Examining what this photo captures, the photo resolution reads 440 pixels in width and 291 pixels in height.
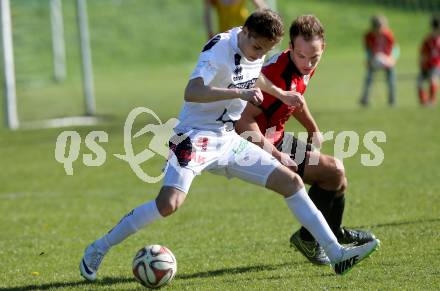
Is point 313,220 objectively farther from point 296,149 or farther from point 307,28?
point 307,28

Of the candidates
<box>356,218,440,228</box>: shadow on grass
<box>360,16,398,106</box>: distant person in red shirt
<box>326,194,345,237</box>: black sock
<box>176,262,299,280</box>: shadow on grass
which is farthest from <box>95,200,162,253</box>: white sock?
<box>360,16,398,106</box>: distant person in red shirt

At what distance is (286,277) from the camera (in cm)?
616

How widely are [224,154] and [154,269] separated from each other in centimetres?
91

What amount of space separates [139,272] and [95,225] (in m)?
3.20

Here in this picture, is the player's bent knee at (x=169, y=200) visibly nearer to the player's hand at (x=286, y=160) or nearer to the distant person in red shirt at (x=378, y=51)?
the player's hand at (x=286, y=160)

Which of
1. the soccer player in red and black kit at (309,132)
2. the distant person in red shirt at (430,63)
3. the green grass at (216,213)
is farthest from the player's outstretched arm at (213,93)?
the distant person in red shirt at (430,63)

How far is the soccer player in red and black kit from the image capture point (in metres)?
6.31

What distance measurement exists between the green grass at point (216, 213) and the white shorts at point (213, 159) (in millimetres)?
715

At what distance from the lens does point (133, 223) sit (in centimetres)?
603

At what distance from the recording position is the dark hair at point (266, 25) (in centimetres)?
570

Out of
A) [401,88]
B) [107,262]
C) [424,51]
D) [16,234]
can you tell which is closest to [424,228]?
[107,262]

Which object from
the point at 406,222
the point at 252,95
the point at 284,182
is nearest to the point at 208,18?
the point at 406,222

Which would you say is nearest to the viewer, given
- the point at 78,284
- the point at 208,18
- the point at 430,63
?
the point at 78,284

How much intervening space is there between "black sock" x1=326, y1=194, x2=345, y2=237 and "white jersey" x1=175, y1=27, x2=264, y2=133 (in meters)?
1.10
